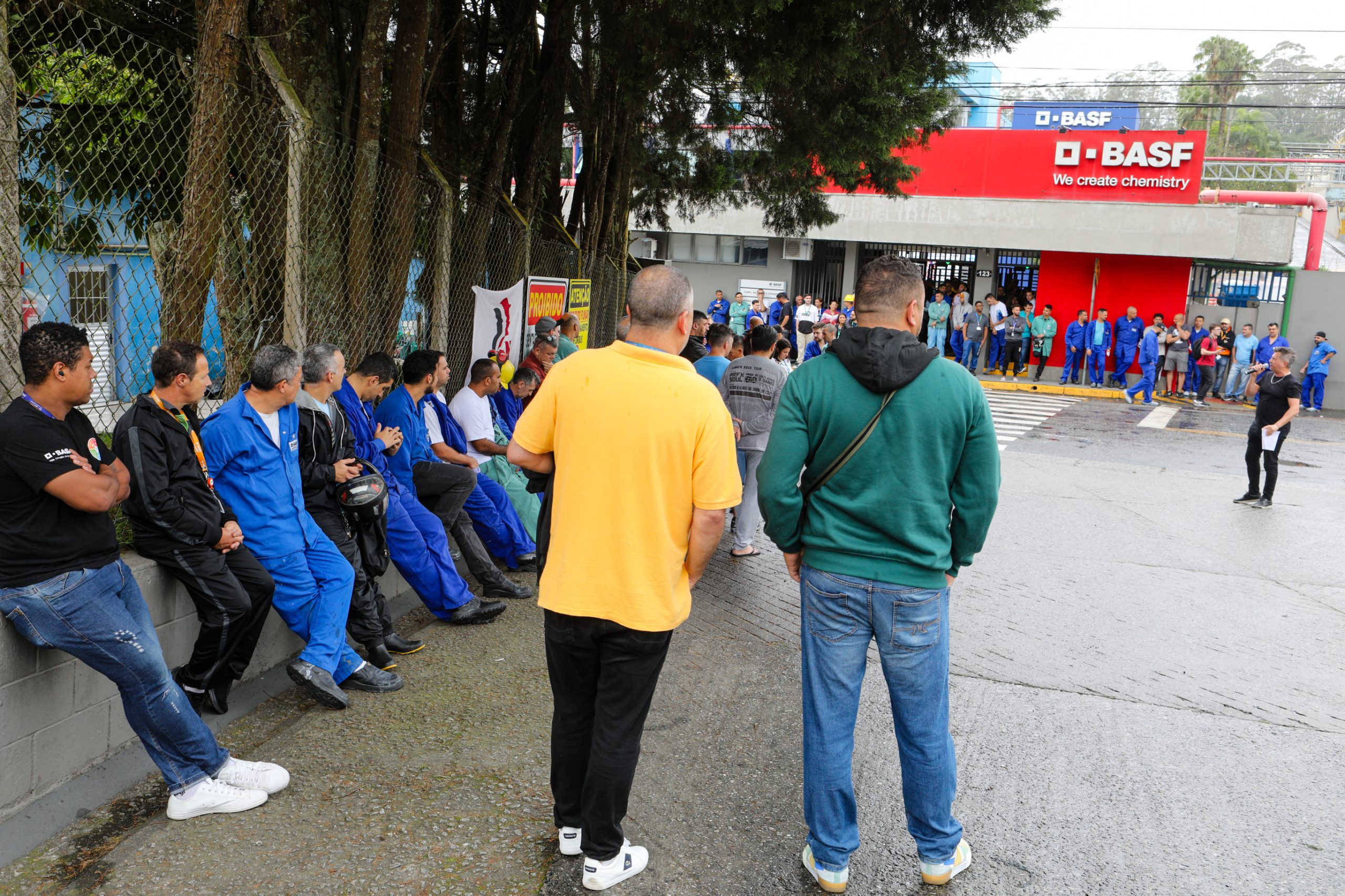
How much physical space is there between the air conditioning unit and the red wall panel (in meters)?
6.20

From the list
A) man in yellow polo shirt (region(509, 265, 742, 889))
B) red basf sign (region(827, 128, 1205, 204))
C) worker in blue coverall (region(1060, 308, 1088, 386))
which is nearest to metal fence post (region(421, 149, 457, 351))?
man in yellow polo shirt (region(509, 265, 742, 889))

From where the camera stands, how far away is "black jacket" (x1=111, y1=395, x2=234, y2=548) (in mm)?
4000

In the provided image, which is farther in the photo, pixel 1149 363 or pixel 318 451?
pixel 1149 363

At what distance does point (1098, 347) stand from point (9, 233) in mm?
23451

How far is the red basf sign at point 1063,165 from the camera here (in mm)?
24250

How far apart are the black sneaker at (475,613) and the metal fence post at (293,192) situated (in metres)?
1.75

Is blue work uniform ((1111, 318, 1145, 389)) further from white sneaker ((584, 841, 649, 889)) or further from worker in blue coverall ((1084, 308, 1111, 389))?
white sneaker ((584, 841, 649, 889))

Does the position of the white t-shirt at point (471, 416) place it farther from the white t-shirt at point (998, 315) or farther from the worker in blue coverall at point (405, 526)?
the white t-shirt at point (998, 315)

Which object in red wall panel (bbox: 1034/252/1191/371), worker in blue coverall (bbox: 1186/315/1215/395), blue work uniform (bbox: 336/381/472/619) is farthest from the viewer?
red wall panel (bbox: 1034/252/1191/371)

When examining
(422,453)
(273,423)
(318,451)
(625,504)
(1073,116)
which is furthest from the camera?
(1073,116)

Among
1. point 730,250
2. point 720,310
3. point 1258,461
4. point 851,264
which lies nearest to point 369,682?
point 1258,461

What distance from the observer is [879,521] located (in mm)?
3188

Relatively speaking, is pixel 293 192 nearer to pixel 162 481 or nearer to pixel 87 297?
pixel 87 297

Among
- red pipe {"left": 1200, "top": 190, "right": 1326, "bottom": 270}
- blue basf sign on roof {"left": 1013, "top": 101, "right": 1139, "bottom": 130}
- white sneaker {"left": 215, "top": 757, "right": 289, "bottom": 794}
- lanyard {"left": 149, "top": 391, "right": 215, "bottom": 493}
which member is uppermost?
blue basf sign on roof {"left": 1013, "top": 101, "right": 1139, "bottom": 130}
